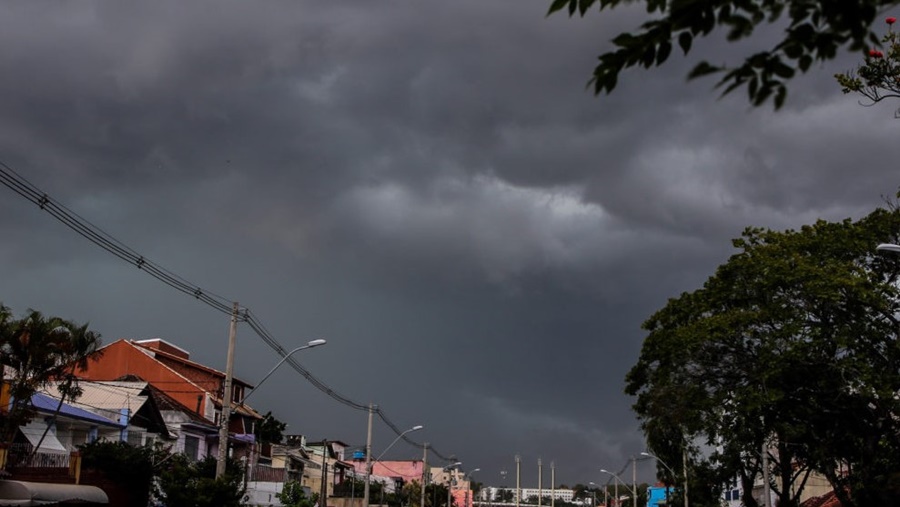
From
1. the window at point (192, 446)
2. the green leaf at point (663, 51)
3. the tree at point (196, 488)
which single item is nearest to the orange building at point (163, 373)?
the window at point (192, 446)

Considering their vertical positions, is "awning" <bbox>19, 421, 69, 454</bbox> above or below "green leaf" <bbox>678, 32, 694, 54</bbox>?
below

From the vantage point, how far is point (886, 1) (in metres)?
4.64

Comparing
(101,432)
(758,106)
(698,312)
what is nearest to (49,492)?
(101,432)

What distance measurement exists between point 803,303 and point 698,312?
5.04 metres

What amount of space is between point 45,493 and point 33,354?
5.32 metres

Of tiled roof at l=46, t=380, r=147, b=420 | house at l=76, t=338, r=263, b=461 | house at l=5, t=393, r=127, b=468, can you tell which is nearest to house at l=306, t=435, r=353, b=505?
house at l=76, t=338, r=263, b=461

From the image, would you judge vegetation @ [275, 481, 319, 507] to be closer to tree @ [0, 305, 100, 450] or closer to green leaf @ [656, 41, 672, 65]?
tree @ [0, 305, 100, 450]

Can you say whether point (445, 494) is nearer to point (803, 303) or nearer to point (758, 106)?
point (803, 303)

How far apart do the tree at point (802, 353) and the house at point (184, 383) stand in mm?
29071

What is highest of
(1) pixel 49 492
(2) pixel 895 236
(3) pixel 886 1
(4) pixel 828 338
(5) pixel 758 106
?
(2) pixel 895 236

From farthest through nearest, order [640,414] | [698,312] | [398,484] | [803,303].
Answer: [398,484], [640,414], [698,312], [803,303]

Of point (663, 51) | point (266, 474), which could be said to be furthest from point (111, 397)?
point (663, 51)

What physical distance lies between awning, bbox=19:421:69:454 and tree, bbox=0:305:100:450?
394cm

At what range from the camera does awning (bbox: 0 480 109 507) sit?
1129 inches
